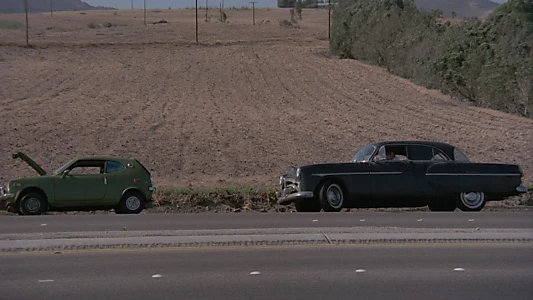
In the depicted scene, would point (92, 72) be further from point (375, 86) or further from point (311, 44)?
→ point (311, 44)

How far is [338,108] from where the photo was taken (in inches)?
1597

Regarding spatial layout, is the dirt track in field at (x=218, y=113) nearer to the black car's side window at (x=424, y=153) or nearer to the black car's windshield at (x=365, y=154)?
the black car's windshield at (x=365, y=154)

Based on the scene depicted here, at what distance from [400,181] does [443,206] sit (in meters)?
1.76

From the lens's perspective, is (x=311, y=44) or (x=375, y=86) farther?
(x=311, y=44)

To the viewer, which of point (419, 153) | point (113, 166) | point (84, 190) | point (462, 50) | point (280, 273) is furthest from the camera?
point (462, 50)

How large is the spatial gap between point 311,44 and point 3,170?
51039mm

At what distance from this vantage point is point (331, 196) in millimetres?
17969

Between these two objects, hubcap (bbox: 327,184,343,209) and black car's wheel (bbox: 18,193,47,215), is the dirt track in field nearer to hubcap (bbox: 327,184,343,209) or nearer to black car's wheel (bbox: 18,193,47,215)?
black car's wheel (bbox: 18,193,47,215)

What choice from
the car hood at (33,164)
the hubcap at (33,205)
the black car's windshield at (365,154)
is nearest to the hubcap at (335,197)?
the black car's windshield at (365,154)

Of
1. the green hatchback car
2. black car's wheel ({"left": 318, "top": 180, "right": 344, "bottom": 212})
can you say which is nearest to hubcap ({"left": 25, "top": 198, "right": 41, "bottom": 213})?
the green hatchback car

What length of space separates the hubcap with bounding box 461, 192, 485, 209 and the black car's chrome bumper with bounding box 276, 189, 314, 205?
3.58 m

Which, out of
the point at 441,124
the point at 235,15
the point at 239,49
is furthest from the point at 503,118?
the point at 235,15

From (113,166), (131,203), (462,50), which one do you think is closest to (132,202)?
(131,203)

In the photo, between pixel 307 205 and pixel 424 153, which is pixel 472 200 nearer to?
pixel 424 153
